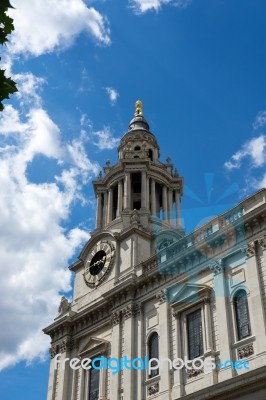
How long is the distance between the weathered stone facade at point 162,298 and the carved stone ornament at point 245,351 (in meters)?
0.04

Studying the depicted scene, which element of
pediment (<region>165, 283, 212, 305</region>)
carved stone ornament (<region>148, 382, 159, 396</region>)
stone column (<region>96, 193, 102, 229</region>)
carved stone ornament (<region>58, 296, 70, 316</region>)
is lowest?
carved stone ornament (<region>148, 382, 159, 396</region>)

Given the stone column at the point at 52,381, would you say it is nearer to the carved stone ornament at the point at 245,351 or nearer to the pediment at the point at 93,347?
the pediment at the point at 93,347

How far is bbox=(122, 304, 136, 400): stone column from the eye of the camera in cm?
2744

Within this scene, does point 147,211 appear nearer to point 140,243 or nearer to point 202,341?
point 140,243

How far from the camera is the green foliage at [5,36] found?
1005 cm

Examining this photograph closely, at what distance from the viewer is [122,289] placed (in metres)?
31.1

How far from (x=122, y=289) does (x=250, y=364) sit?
9.77 meters

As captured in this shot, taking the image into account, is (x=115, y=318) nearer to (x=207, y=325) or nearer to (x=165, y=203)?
(x=207, y=325)

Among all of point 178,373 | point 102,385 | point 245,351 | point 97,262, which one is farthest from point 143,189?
point 245,351

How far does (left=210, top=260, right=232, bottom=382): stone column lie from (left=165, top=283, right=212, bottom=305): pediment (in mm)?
583

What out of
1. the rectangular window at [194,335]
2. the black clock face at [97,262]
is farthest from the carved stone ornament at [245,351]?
the black clock face at [97,262]

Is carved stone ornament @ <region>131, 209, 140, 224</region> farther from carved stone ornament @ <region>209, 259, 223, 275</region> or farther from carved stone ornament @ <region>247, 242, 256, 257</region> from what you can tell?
carved stone ornament @ <region>247, 242, 256, 257</region>

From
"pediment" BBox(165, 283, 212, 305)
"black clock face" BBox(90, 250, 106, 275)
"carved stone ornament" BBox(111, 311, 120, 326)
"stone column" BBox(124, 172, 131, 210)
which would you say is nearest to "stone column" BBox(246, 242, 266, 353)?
"pediment" BBox(165, 283, 212, 305)

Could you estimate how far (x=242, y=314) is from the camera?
24.9 m
